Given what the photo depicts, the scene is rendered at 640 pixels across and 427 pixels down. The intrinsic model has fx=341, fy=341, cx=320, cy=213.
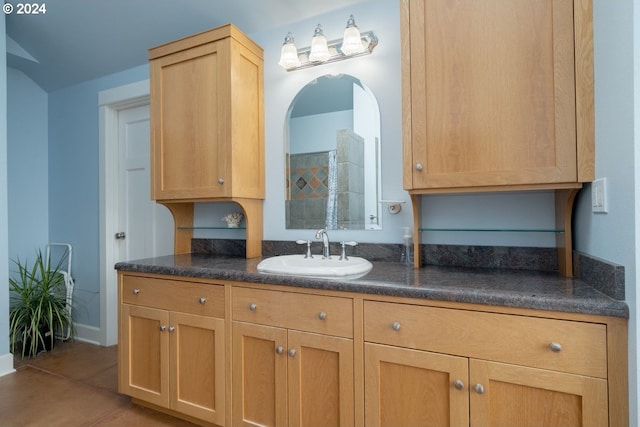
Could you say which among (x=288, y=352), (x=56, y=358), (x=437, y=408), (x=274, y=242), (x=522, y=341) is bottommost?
(x=56, y=358)

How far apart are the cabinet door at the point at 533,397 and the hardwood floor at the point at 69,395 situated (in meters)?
1.46

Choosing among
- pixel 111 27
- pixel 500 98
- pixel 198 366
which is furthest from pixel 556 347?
pixel 111 27

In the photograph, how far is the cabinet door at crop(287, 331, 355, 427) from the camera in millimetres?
1308

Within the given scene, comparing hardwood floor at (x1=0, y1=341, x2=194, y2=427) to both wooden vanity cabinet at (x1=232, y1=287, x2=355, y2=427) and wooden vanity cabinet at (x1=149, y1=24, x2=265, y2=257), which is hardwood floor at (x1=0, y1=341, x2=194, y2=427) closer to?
wooden vanity cabinet at (x1=232, y1=287, x2=355, y2=427)

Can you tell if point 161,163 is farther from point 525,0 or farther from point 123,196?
point 525,0

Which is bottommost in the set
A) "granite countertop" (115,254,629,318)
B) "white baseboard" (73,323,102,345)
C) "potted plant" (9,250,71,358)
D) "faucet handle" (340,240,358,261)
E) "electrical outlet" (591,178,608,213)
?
"white baseboard" (73,323,102,345)

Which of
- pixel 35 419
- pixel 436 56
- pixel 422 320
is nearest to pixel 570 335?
pixel 422 320

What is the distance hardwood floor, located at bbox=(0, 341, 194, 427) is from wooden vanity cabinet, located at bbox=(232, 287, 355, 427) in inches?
22.8

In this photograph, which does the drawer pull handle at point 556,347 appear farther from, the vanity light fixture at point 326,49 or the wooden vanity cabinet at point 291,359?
the vanity light fixture at point 326,49

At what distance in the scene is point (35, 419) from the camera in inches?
72.1

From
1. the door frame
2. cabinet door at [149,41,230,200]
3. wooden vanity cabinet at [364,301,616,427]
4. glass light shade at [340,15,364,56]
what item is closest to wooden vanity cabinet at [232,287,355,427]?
wooden vanity cabinet at [364,301,616,427]

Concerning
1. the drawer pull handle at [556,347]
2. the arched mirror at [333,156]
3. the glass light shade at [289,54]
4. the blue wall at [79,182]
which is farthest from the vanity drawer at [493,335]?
the blue wall at [79,182]

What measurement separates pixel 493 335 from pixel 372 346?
41 cm

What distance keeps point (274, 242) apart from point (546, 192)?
144 cm
